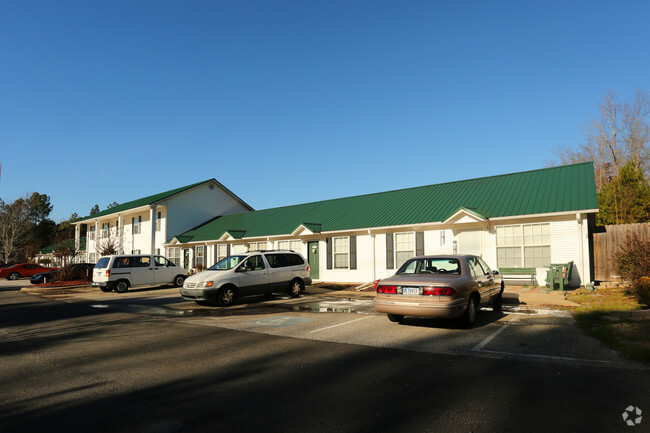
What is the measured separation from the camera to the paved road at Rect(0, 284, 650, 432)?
4059mm

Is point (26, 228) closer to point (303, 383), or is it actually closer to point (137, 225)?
point (137, 225)

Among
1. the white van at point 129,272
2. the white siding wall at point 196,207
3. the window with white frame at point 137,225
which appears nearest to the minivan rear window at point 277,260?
the white van at point 129,272

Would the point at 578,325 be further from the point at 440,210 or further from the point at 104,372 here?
the point at 440,210

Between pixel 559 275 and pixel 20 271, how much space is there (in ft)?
146

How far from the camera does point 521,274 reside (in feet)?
54.2

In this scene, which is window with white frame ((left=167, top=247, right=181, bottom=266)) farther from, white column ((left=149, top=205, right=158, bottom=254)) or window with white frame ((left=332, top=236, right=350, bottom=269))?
window with white frame ((left=332, top=236, right=350, bottom=269))

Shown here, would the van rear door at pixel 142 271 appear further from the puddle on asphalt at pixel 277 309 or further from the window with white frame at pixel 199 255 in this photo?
the window with white frame at pixel 199 255

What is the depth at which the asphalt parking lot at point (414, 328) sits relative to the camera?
21.9 feet

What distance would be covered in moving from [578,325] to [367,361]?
5467 millimetres

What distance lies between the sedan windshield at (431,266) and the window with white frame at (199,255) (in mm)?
24000

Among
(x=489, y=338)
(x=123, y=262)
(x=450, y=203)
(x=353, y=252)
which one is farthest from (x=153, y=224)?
A: (x=489, y=338)

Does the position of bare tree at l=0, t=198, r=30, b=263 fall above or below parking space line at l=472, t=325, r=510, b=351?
above

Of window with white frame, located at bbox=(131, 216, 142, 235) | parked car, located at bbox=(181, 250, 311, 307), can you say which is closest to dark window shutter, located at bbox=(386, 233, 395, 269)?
parked car, located at bbox=(181, 250, 311, 307)

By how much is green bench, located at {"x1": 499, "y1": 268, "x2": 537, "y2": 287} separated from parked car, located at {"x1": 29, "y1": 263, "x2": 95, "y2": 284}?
1068 inches
